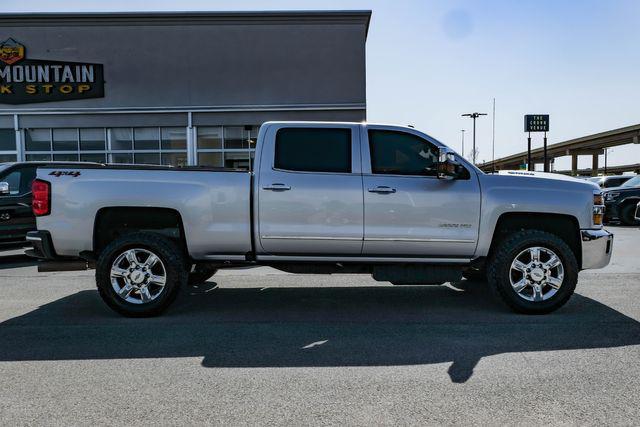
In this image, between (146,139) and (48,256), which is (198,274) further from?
(146,139)

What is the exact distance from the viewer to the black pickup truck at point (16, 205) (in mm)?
9516

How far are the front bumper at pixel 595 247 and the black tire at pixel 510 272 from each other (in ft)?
0.83

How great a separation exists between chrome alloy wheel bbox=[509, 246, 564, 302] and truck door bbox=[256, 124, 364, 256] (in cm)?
174

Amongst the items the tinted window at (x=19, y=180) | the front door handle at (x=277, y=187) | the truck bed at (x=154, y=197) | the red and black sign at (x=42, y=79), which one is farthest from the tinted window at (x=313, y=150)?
the red and black sign at (x=42, y=79)

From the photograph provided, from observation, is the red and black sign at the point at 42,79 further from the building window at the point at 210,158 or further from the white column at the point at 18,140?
the building window at the point at 210,158

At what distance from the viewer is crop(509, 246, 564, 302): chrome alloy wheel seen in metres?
5.67

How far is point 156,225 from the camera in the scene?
241 inches

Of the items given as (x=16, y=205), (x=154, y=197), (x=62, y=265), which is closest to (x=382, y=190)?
(x=154, y=197)

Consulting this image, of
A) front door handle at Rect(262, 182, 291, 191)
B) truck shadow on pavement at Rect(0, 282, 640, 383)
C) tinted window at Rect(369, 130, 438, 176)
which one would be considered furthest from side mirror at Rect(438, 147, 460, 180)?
front door handle at Rect(262, 182, 291, 191)

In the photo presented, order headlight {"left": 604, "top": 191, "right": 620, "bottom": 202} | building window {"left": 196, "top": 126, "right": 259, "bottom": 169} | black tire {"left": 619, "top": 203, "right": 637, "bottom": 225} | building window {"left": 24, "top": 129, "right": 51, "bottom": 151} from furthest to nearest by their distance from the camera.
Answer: building window {"left": 24, "top": 129, "right": 51, "bottom": 151}, building window {"left": 196, "top": 126, "right": 259, "bottom": 169}, headlight {"left": 604, "top": 191, "right": 620, "bottom": 202}, black tire {"left": 619, "top": 203, "right": 637, "bottom": 225}

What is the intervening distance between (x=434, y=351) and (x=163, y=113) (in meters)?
20.2

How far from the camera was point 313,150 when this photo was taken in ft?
19.3

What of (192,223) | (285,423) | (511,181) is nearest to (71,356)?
(192,223)

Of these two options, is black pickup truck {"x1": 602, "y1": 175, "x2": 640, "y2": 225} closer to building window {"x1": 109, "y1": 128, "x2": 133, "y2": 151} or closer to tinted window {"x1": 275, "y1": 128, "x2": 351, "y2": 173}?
tinted window {"x1": 275, "y1": 128, "x2": 351, "y2": 173}
